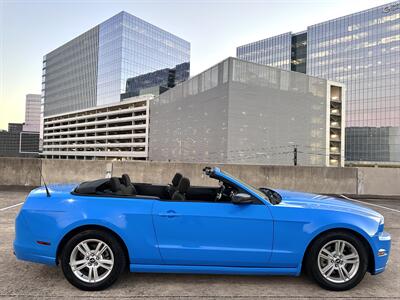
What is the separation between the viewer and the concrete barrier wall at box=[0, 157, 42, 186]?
1155 centimetres

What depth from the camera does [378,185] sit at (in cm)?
1157

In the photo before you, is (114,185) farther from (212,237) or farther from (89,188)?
(212,237)

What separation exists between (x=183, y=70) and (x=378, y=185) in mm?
121729

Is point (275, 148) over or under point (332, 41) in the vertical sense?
under

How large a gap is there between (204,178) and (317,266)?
7982mm

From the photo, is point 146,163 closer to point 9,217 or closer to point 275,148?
point 9,217

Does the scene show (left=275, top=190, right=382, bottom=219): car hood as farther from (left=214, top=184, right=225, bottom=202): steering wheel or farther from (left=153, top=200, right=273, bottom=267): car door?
(left=214, top=184, right=225, bottom=202): steering wheel

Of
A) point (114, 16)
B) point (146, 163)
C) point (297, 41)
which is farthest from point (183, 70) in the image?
point (146, 163)

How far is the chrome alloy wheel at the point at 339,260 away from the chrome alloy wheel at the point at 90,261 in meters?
2.33

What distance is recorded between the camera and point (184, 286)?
3547mm

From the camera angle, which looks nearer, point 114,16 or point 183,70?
point 114,16

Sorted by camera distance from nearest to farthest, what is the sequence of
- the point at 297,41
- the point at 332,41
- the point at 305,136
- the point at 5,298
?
the point at 5,298, the point at 305,136, the point at 332,41, the point at 297,41

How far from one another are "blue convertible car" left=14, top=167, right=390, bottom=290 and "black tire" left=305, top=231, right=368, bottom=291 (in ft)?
0.03

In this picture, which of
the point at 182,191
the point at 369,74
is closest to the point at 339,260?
the point at 182,191
